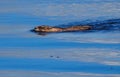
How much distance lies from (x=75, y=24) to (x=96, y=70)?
1495 centimetres

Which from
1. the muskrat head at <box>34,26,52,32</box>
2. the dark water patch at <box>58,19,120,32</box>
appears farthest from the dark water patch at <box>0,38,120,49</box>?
the dark water patch at <box>58,19,120,32</box>

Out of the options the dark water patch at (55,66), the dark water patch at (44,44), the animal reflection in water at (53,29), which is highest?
the animal reflection in water at (53,29)

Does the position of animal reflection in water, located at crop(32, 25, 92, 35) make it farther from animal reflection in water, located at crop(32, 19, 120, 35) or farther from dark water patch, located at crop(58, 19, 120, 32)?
dark water patch, located at crop(58, 19, 120, 32)

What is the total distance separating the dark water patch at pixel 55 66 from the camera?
20.2 m

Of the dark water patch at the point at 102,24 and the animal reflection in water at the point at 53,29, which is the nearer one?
the animal reflection in water at the point at 53,29

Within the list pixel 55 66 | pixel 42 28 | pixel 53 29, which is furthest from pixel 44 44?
pixel 55 66

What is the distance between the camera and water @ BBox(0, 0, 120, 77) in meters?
20.4

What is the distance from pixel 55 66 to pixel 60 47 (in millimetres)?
4583

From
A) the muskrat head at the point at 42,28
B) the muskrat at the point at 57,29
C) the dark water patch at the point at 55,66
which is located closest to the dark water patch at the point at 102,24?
the muskrat at the point at 57,29

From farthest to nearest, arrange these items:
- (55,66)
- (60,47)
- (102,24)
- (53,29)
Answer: (102,24), (53,29), (60,47), (55,66)

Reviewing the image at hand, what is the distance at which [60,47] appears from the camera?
2566 centimetres

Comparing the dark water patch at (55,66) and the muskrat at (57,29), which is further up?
the muskrat at (57,29)

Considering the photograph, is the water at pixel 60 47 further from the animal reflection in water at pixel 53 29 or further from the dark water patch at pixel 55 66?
the animal reflection in water at pixel 53 29

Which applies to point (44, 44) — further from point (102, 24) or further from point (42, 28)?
point (102, 24)
